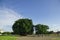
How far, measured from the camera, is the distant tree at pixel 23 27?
70906mm

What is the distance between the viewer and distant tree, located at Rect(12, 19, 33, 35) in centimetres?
7091

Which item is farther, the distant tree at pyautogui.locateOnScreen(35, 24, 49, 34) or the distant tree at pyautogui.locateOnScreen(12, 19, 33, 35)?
the distant tree at pyautogui.locateOnScreen(35, 24, 49, 34)

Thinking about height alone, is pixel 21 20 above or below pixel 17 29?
above

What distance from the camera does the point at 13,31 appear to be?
72375mm

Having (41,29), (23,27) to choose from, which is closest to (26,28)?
(23,27)

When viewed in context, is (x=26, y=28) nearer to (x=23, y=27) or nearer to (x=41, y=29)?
(x=23, y=27)

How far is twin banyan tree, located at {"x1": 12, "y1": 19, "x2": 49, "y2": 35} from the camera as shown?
7109 centimetres

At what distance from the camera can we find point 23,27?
236 ft

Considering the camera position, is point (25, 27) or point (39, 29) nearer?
point (25, 27)

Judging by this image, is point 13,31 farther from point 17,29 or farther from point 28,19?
point 28,19

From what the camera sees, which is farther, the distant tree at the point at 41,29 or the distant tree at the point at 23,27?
the distant tree at the point at 41,29

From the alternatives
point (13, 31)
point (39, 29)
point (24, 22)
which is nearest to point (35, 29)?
point (39, 29)

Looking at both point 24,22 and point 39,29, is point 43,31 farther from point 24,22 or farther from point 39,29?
point 24,22

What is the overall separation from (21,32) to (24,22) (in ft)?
21.0
